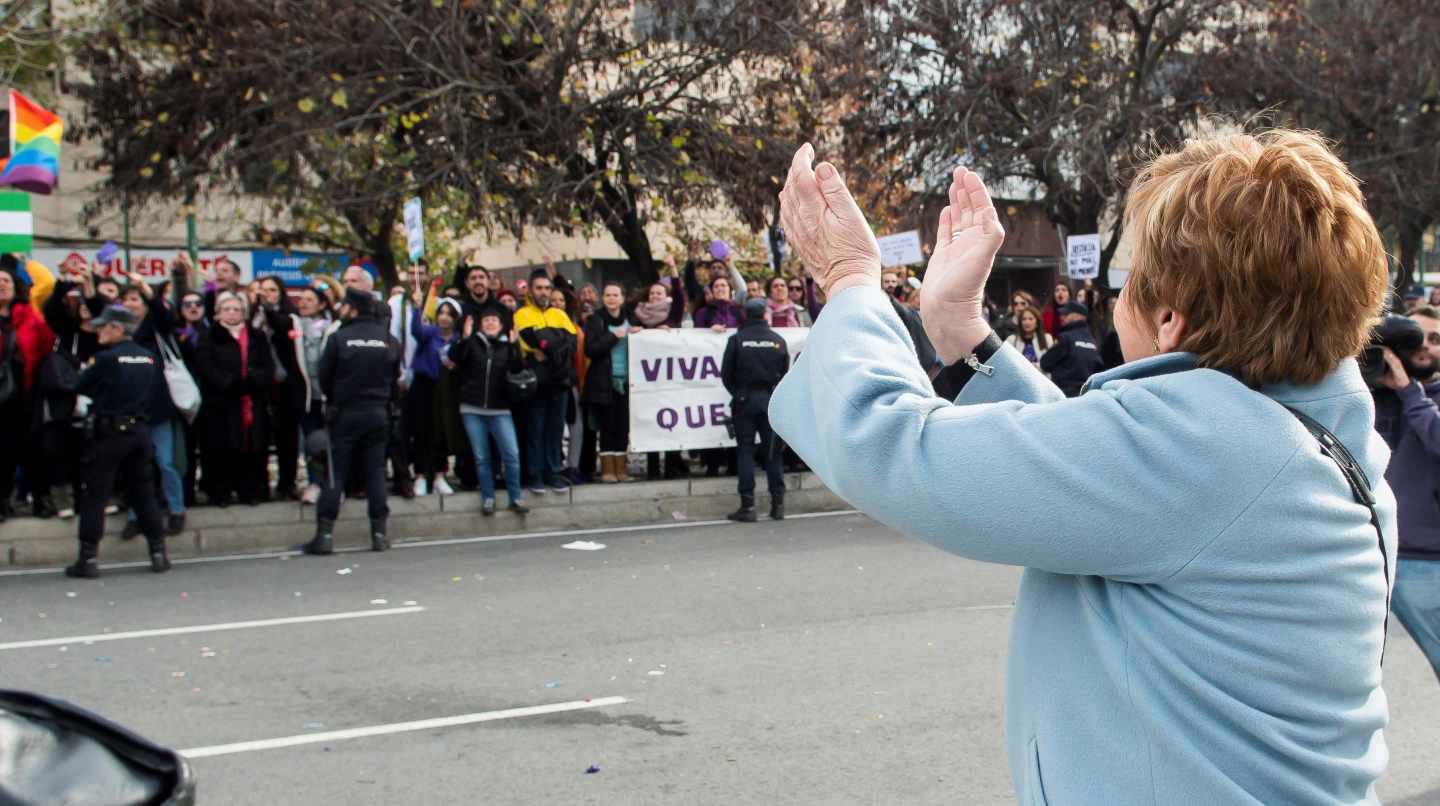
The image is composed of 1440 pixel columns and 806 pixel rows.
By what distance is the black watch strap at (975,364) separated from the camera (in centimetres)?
177

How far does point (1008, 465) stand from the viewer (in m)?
1.50

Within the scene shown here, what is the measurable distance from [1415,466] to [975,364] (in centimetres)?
379

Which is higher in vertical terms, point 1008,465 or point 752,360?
point 752,360

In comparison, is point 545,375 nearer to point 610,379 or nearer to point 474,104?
point 610,379

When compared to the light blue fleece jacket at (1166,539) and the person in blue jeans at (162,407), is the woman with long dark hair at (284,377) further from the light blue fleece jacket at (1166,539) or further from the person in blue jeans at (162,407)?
the light blue fleece jacket at (1166,539)

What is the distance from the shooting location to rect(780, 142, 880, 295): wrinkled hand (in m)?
1.67

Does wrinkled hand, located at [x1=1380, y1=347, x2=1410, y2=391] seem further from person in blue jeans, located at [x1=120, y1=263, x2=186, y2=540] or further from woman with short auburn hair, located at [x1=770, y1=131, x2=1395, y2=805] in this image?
person in blue jeans, located at [x1=120, y1=263, x2=186, y2=540]

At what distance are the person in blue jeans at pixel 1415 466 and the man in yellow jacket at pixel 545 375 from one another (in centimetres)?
822

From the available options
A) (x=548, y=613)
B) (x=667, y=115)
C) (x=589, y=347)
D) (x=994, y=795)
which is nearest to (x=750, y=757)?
(x=994, y=795)

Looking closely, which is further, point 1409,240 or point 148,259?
point 148,259

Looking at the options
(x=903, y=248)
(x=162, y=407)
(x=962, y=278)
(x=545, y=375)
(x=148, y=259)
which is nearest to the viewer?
(x=962, y=278)

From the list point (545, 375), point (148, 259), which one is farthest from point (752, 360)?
point (148, 259)

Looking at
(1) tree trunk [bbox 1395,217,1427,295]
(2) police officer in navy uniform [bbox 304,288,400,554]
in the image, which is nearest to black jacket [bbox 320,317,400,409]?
(2) police officer in navy uniform [bbox 304,288,400,554]

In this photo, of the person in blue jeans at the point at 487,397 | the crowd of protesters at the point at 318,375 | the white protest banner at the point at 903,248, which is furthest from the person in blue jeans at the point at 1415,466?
the white protest banner at the point at 903,248
